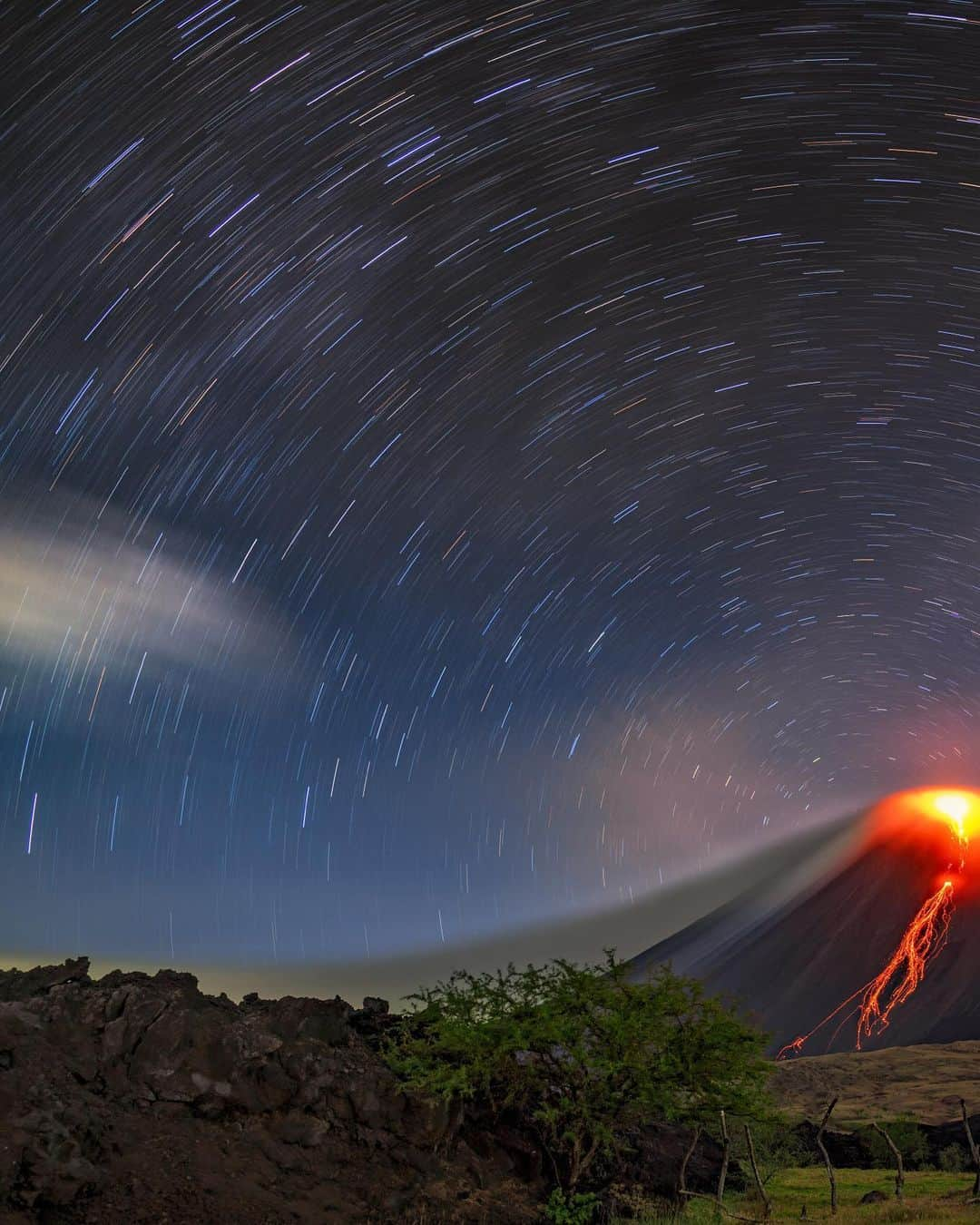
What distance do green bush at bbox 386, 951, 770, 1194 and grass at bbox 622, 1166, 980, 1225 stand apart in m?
2.61

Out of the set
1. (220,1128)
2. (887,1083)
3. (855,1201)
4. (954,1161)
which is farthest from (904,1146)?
(887,1083)

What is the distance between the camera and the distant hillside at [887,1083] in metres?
91.6

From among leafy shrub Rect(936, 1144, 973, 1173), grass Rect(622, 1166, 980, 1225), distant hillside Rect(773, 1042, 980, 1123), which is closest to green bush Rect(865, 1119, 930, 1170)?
leafy shrub Rect(936, 1144, 973, 1173)

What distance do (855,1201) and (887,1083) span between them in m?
106

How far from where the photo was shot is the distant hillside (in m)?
91.6

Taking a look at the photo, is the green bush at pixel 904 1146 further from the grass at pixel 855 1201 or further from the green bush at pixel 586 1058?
the green bush at pixel 586 1058

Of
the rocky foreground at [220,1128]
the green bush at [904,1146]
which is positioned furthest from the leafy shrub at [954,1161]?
the rocky foreground at [220,1128]

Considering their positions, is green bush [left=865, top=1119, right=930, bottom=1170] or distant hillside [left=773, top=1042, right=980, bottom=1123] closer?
green bush [left=865, top=1119, right=930, bottom=1170]

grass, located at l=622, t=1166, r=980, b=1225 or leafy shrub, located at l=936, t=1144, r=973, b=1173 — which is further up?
grass, located at l=622, t=1166, r=980, b=1225

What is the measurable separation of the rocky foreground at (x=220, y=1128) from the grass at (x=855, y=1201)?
11.2 feet

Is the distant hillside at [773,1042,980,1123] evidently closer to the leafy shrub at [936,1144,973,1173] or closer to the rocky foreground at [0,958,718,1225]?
the leafy shrub at [936,1144,973,1173]

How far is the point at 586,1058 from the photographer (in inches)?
931

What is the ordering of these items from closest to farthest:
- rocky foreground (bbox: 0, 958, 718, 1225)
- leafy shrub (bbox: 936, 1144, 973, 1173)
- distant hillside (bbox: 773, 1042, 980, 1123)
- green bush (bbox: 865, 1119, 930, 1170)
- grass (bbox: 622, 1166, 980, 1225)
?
rocky foreground (bbox: 0, 958, 718, 1225) → grass (bbox: 622, 1166, 980, 1225) → leafy shrub (bbox: 936, 1144, 973, 1173) → green bush (bbox: 865, 1119, 930, 1170) → distant hillside (bbox: 773, 1042, 980, 1123)

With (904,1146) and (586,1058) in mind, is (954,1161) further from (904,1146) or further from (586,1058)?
(586,1058)
